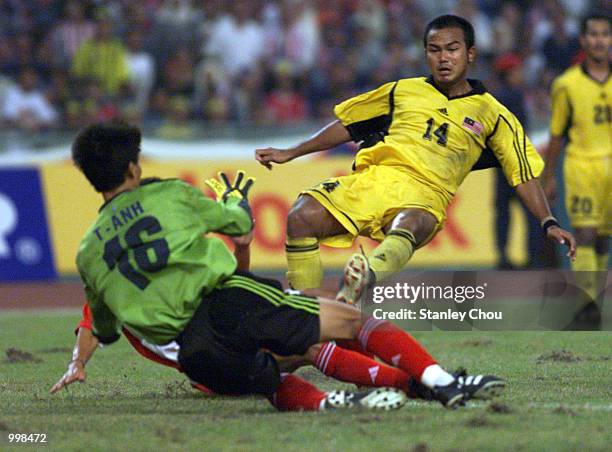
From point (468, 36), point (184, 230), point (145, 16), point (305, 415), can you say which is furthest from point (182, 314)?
point (145, 16)

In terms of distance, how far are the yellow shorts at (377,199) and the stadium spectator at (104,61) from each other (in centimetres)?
895

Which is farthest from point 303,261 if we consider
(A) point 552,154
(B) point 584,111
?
(B) point 584,111

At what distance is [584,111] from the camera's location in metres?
10.1

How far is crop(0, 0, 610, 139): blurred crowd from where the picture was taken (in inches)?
602

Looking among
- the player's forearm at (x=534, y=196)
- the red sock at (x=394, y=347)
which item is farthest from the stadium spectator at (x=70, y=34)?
the red sock at (x=394, y=347)

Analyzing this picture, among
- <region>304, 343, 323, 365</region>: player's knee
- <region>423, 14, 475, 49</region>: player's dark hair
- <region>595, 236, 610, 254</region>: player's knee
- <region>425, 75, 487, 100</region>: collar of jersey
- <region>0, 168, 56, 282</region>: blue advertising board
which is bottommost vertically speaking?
<region>0, 168, 56, 282</region>: blue advertising board

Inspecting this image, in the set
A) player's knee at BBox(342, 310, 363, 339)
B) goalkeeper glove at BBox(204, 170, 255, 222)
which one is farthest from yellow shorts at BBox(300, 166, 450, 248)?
player's knee at BBox(342, 310, 363, 339)

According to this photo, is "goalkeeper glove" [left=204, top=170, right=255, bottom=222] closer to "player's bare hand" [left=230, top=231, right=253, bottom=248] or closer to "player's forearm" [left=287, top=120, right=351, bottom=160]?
"player's bare hand" [left=230, top=231, right=253, bottom=248]

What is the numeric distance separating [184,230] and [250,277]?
0.39 m

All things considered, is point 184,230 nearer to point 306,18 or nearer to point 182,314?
point 182,314

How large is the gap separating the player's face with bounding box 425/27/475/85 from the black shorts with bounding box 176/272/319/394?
216 cm

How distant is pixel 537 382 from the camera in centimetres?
657

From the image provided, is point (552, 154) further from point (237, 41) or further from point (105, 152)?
point (237, 41)

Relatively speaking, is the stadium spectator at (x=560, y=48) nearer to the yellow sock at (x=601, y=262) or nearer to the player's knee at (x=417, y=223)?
the yellow sock at (x=601, y=262)
